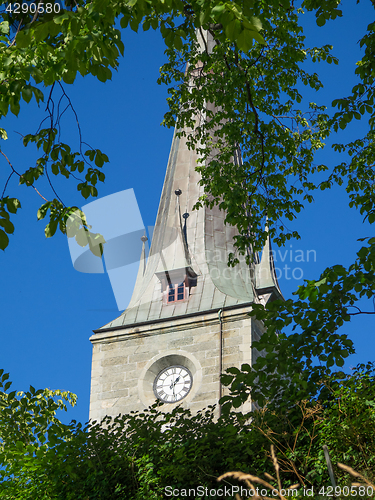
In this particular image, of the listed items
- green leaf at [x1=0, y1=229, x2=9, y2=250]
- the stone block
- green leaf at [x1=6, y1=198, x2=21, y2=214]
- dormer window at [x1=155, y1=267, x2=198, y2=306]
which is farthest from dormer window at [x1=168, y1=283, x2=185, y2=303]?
green leaf at [x1=0, y1=229, x2=9, y2=250]

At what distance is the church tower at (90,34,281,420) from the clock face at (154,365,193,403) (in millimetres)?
36

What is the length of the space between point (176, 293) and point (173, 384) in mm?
4392

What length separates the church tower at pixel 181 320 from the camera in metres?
25.8

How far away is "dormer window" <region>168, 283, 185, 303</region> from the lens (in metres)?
28.9

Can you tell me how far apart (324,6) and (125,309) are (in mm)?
20759

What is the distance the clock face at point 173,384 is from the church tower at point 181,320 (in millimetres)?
36

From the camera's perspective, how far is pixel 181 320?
2758cm

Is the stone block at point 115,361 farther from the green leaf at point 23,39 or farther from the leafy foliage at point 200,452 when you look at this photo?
the green leaf at point 23,39

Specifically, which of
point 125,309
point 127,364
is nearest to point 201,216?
point 125,309

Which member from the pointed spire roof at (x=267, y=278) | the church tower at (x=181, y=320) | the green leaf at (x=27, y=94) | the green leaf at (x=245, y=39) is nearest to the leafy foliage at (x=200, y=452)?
the green leaf at (x=245, y=39)

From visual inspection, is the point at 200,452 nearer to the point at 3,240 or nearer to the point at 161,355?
the point at 3,240

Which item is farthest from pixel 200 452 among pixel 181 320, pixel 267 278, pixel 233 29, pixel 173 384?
pixel 267 278

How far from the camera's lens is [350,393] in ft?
25.0

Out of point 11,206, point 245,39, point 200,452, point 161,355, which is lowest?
point 200,452
